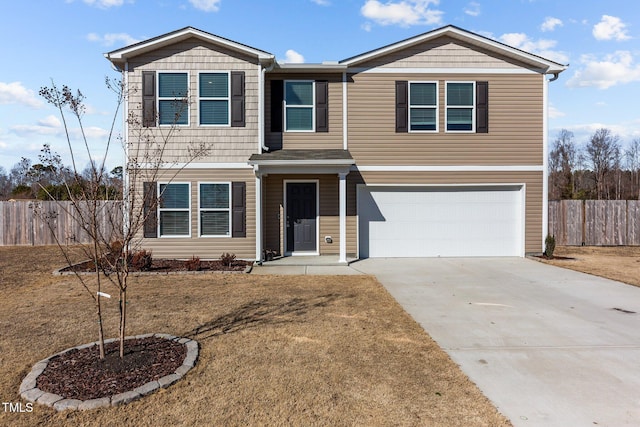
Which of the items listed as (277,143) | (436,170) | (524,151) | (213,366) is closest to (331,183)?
(277,143)

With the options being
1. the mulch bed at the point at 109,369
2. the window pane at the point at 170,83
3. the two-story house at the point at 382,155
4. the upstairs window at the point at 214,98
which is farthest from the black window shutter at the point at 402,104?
the mulch bed at the point at 109,369

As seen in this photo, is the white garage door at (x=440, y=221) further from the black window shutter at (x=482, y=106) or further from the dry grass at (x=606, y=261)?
the black window shutter at (x=482, y=106)

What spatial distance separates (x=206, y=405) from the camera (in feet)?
9.88

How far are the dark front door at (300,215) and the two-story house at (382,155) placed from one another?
3cm

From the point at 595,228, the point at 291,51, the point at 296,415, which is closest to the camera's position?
the point at 296,415

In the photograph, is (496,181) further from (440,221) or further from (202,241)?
(202,241)

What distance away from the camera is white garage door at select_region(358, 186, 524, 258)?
36.6 ft

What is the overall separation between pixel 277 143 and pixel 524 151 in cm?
748

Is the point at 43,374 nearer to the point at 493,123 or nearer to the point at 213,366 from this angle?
the point at 213,366

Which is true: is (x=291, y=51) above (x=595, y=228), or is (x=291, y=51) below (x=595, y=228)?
above

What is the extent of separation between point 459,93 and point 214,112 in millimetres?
7217

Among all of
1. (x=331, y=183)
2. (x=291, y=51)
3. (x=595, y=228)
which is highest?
(x=291, y=51)

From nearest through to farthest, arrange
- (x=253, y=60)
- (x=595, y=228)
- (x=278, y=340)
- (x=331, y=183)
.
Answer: (x=278, y=340), (x=253, y=60), (x=331, y=183), (x=595, y=228)

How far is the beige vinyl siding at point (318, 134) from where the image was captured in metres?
10.8
